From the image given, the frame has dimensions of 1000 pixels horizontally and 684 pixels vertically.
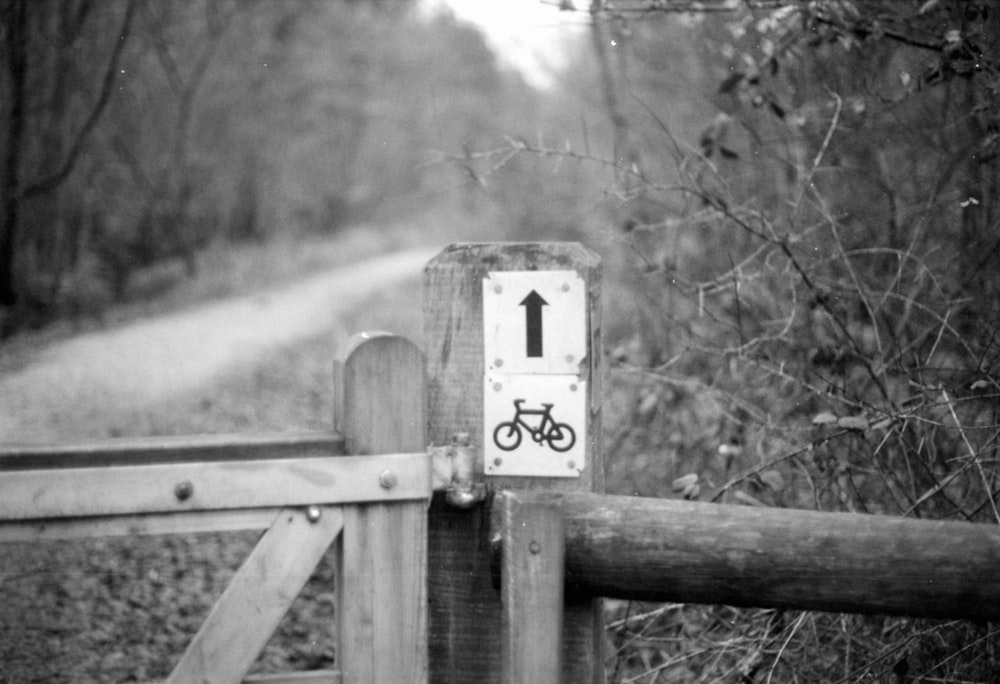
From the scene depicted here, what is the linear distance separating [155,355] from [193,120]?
40.4 ft

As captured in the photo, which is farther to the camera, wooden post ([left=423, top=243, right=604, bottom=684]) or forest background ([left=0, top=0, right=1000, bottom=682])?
forest background ([left=0, top=0, right=1000, bottom=682])

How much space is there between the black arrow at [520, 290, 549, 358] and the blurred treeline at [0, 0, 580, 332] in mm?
2003

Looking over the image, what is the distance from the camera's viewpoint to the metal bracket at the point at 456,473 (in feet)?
7.80

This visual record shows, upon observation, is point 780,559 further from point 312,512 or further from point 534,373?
point 312,512

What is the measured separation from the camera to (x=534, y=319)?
238 centimetres

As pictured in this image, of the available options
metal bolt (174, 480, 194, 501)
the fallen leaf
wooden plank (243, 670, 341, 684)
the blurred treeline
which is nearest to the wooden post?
wooden plank (243, 670, 341, 684)

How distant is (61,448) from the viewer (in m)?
2.18

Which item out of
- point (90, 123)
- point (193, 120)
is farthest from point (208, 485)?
point (193, 120)

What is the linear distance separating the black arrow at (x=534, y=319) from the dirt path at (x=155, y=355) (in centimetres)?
559

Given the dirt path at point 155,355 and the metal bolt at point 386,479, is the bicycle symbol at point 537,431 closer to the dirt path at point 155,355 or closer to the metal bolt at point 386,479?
the metal bolt at point 386,479

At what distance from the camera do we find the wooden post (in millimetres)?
2365

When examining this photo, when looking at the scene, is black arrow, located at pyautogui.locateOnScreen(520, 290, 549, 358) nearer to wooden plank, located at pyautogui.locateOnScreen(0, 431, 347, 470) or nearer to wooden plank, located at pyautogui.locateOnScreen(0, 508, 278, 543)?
wooden plank, located at pyautogui.locateOnScreen(0, 431, 347, 470)

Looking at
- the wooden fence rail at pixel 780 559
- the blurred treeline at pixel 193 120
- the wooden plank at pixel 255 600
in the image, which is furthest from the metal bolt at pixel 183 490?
the blurred treeline at pixel 193 120

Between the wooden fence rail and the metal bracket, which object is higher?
the metal bracket
